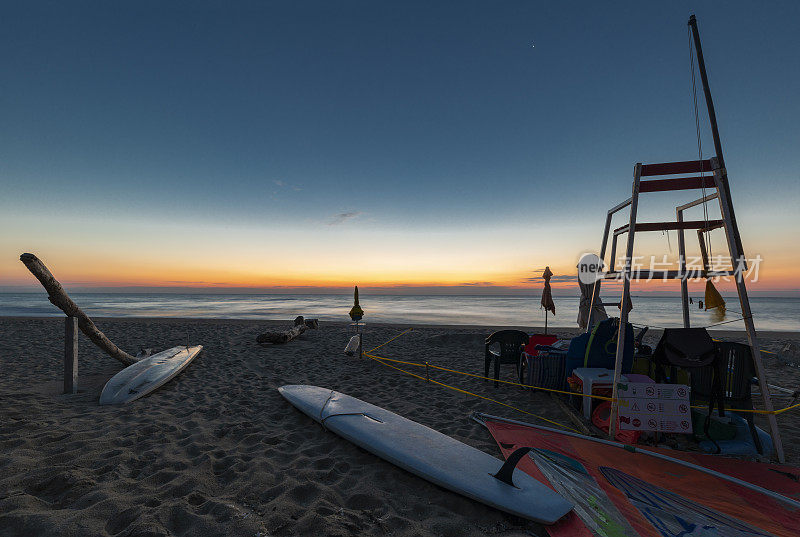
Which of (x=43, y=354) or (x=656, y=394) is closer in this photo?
(x=656, y=394)

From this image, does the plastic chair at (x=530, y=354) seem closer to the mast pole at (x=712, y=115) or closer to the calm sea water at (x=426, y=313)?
the calm sea water at (x=426, y=313)

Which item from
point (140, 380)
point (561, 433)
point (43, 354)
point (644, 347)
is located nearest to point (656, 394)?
point (561, 433)

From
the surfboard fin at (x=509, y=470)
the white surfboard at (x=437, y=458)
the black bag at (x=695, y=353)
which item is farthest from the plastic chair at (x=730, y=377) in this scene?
the surfboard fin at (x=509, y=470)

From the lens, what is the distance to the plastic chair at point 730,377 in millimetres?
4211

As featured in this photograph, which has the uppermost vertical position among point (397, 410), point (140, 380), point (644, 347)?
point (644, 347)

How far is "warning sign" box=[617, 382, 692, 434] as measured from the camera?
4.04 m

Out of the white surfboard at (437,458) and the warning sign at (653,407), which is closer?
the white surfboard at (437,458)

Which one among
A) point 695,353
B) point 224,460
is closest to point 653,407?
point 695,353

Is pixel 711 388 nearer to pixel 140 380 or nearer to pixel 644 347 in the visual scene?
pixel 644 347

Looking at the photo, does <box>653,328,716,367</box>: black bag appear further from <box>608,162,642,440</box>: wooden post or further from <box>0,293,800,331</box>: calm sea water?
<box>0,293,800,331</box>: calm sea water

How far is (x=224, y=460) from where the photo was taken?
142 inches

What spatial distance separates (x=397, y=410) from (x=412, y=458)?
205cm

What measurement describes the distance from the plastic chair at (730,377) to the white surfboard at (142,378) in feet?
26.9

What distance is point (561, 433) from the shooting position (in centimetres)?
429
